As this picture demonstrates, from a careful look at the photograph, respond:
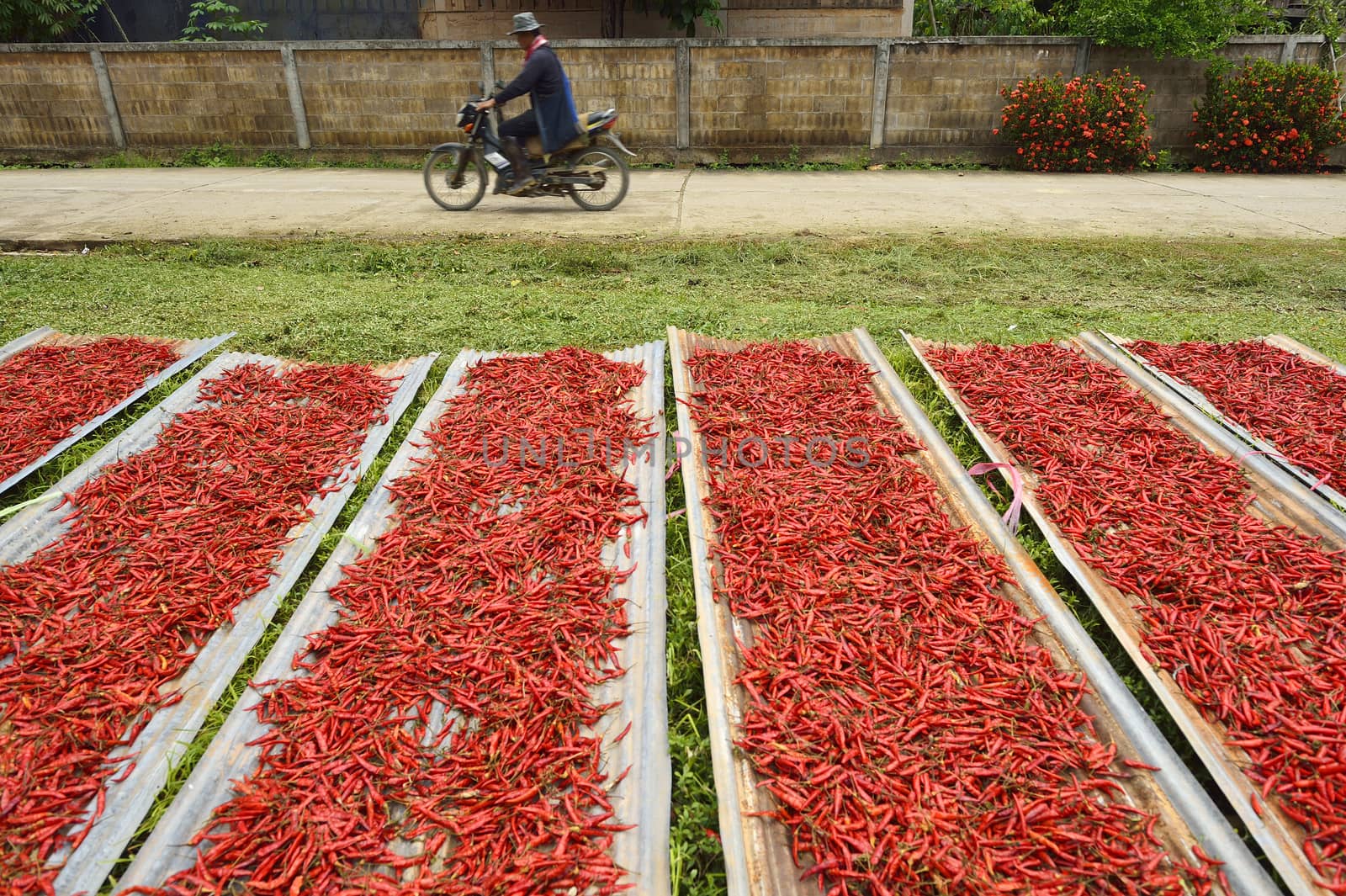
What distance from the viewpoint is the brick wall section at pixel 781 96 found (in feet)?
35.8

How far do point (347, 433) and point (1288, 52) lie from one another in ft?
44.2

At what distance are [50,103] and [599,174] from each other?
955cm

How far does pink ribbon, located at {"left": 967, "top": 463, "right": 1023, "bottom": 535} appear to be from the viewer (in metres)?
3.18

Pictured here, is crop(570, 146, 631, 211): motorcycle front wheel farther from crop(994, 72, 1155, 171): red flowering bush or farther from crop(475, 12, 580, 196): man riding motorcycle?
crop(994, 72, 1155, 171): red flowering bush

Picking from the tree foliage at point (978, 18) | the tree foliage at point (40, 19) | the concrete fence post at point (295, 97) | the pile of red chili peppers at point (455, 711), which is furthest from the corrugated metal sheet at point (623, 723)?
the tree foliage at point (40, 19)

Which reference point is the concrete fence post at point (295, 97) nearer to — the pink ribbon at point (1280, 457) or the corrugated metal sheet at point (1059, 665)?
the corrugated metal sheet at point (1059, 665)

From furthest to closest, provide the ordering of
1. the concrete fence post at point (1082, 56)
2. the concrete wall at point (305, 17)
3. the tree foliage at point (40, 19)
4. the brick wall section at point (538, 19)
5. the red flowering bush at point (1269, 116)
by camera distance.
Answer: the concrete wall at point (305, 17) < the brick wall section at point (538, 19) < the tree foliage at point (40, 19) < the concrete fence post at point (1082, 56) < the red flowering bush at point (1269, 116)

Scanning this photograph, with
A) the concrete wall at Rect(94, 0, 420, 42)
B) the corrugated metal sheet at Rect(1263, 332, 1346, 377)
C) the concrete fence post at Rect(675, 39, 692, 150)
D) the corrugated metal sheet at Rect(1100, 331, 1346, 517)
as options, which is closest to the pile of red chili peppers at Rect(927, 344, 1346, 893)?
the corrugated metal sheet at Rect(1100, 331, 1346, 517)

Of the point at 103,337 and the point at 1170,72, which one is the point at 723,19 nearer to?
the point at 1170,72

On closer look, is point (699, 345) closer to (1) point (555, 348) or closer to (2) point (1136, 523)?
(1) point (555, 348)

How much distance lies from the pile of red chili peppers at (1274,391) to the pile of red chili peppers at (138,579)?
4.22 meters

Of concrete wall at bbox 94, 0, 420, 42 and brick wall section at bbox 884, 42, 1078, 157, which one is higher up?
concrete wall at bbox 94, 0, 420, 42

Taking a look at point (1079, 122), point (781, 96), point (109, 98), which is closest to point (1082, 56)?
point (1079, 122)

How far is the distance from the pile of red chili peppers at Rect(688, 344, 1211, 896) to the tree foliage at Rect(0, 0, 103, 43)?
15236mm
